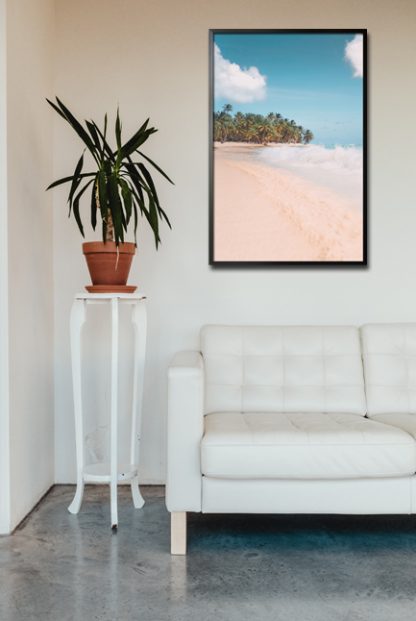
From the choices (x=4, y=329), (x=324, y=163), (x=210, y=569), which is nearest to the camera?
(x=210, y=569)

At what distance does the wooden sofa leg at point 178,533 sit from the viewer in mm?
2230

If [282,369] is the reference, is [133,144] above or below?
above

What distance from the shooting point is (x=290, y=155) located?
10.5 feet

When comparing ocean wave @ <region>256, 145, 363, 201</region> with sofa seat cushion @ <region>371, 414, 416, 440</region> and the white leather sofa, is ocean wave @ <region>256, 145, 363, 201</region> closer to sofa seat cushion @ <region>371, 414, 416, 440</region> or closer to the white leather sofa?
sofa seat cushion @ <region>371, 414, 416, 440</region>

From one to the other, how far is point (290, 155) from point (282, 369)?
1184 mm

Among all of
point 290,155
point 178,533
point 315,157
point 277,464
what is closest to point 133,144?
point 290,155

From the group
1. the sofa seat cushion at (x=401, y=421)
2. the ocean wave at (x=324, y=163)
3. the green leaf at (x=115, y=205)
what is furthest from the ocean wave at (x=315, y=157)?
the sofa seat cushion at (x=401, y=421)

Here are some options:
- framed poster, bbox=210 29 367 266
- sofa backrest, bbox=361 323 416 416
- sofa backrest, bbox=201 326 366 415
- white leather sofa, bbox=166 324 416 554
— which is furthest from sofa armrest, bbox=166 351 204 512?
framed poster, bbox=210 29 367 266

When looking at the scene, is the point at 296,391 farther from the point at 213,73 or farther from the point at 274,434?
the point at 213,73

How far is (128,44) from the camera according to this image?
10.4ft

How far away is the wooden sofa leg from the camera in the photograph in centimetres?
223

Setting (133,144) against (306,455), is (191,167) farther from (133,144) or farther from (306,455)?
(306,455)

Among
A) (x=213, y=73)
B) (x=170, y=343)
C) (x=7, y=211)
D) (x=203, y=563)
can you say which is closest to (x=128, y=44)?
(x=213, y=73)

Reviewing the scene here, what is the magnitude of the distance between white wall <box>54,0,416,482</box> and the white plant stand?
1.41 feet
